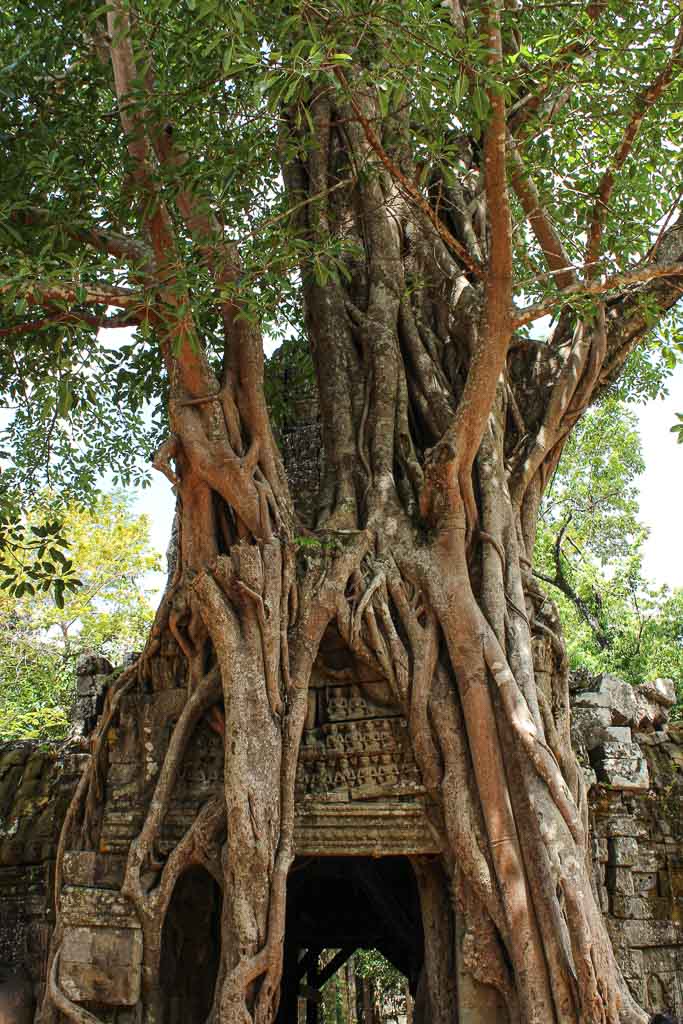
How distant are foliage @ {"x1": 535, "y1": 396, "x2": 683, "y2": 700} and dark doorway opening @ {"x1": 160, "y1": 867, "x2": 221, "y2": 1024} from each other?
6.43 metres

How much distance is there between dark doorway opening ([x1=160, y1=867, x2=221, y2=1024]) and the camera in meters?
5.37

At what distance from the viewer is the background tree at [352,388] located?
4.46m

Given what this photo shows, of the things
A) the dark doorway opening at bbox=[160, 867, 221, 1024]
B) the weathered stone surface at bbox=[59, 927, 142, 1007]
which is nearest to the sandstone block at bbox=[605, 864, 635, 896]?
the dark doorway opening at bbox=[160, 867, 221, 1024]

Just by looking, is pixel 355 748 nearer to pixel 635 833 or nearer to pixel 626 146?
pixel 635 833

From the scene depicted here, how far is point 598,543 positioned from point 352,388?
7419mm

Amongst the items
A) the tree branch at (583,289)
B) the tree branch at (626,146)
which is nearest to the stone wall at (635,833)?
the tree branch at (583,289)

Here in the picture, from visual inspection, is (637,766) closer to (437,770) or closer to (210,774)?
(437,770)

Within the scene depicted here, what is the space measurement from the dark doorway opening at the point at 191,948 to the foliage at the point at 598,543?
643cm

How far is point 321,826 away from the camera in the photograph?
504 centimetres

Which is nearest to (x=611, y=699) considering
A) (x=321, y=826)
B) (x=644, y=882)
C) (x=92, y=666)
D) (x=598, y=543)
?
(x=644, y=882)

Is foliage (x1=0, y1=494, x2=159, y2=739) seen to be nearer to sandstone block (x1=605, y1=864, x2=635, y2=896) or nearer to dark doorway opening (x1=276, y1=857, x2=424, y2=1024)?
dark doorway opening (x1=276, y1=857, x2=424, y2=1024)

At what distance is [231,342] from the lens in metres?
5.52

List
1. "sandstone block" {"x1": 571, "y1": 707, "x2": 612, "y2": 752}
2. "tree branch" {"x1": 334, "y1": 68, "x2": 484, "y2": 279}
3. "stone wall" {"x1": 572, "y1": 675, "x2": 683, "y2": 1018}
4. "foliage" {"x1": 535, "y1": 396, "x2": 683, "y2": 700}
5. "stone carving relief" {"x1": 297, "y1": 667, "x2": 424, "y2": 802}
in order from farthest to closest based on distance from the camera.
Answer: "foliage" {"x1": 535, "y1": 396, "x2": 683, "y2": 700} < "sandstone block" {"x1": 571, "y1": 707, "x2": 612, "y2": 752} < "stone wall" {"x1": 572, "y1": 675, "x2": 683, "y2": 1018} < "stone carving relief" {"x1": 297, "y1": 667, "x2": 424, "y2": 802} < "tree branch" {"x1": 334, "y1": 68, "x2": 484, "y2": 279}

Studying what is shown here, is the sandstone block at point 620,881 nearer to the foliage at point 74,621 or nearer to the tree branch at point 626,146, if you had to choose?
the tree branch at point 626,146
